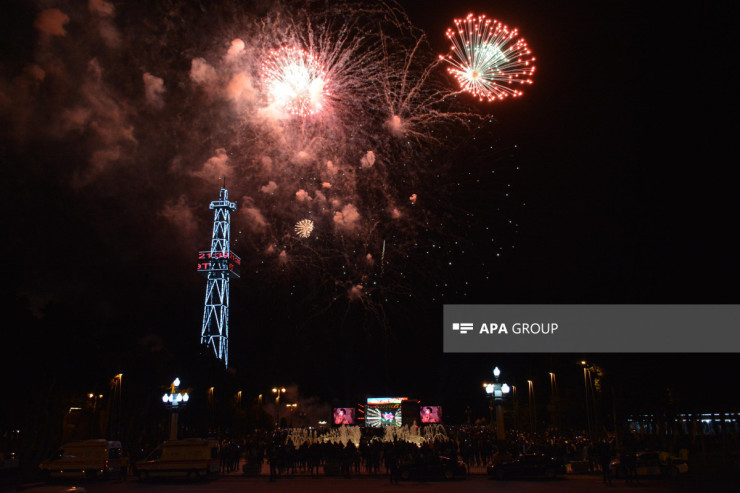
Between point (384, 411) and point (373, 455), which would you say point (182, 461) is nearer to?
point (373, 455)

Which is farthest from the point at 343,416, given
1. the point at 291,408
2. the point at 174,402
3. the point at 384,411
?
the point at 291,408

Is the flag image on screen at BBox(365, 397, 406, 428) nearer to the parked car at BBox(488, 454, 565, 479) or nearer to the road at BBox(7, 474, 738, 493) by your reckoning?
the road at BBox(7, 474, 738, 493)

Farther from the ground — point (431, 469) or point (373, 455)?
point (373, 455)

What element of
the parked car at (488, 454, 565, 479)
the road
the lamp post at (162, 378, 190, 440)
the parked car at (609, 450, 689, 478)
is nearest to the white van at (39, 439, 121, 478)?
the road

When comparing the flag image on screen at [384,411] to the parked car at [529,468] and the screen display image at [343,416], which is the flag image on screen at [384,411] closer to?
the screen display image at [343,416]

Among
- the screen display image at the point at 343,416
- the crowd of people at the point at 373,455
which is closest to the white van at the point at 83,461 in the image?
the crowd of people at the point at 373,455

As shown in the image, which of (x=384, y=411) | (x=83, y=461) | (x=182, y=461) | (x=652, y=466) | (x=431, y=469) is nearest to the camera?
(x=652, y=466)
